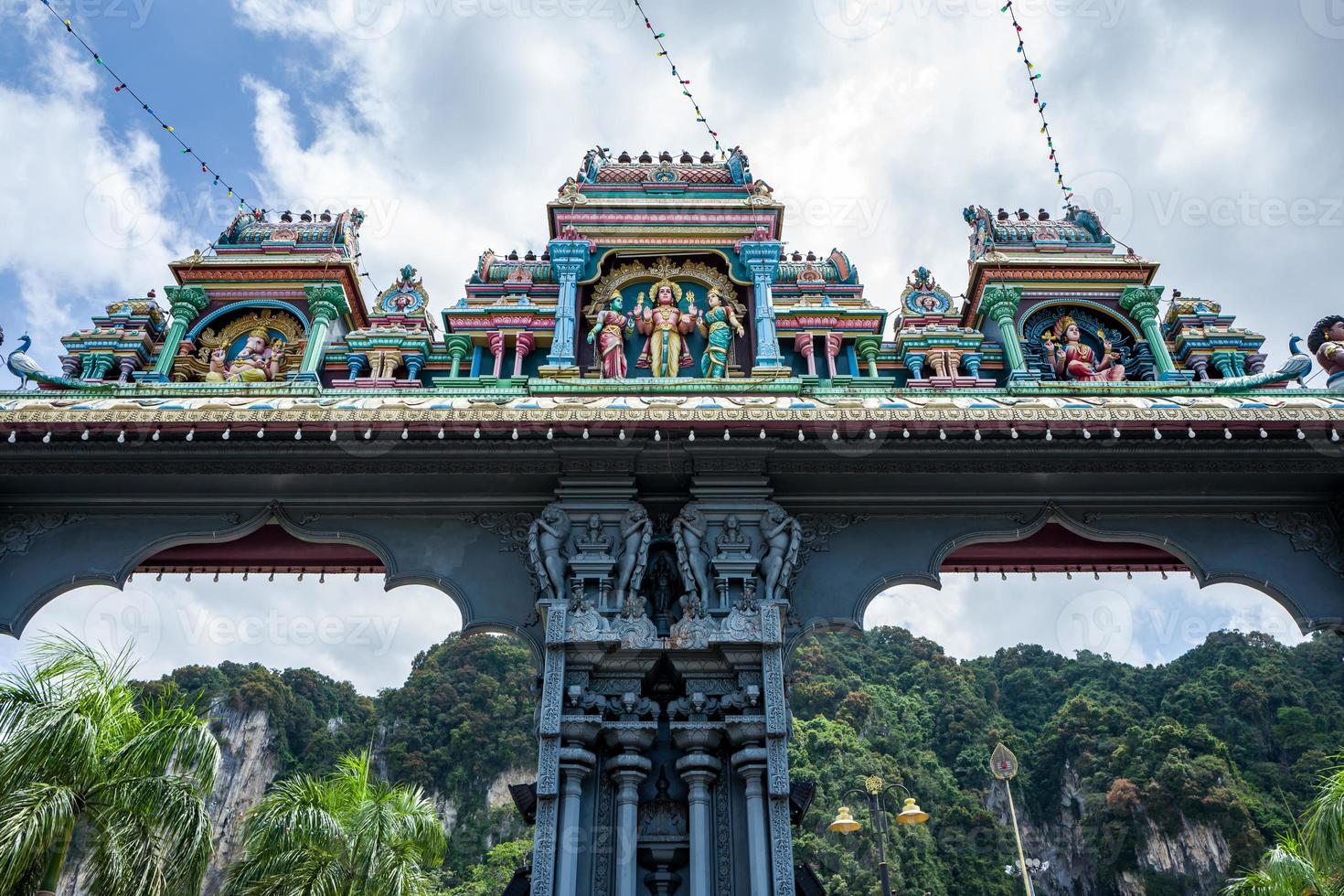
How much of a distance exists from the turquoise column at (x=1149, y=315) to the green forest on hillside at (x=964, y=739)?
30.7 metres

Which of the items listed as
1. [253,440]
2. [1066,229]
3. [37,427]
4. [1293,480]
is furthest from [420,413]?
[1066,229]

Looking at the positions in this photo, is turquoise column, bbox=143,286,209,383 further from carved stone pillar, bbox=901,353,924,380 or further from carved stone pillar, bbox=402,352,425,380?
carved stone pillar, bbox=901,353,924,380

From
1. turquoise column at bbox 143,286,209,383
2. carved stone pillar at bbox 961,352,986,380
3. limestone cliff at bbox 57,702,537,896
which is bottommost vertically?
carved stone pillar at bbox 961,352,986,380

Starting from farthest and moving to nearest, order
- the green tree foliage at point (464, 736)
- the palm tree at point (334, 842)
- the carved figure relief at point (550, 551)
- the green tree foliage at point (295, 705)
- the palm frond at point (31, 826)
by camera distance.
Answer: the green tree foliage at point (295, 705), the green tree foliage at point (464, 736), the palm tree at point (334, 842), the carved figure relief at point (550, 551), the palm frond at point (31, 826)

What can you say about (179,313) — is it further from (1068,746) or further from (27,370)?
(1068,746)

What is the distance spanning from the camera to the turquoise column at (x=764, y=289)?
11312 millimetres

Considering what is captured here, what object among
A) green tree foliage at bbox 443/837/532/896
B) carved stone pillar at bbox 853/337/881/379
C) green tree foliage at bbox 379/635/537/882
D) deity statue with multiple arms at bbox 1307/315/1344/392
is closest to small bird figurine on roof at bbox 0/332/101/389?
carved stone pillar at bbox 853/337/881/379

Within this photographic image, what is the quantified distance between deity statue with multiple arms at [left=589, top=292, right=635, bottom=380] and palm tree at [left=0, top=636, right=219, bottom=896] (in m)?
5.76

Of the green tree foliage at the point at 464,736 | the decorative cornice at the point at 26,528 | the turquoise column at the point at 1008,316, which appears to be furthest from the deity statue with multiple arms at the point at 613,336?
the green tree foliage at the point at 464,736

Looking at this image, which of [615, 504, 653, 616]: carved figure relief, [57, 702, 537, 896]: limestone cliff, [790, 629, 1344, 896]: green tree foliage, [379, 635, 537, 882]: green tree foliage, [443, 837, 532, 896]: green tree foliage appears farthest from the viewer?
[57, 702, 537, 896]: limestone cliff

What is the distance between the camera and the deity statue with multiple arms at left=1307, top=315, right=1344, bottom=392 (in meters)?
9.99

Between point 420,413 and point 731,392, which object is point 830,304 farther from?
point 420,413

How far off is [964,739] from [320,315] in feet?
148

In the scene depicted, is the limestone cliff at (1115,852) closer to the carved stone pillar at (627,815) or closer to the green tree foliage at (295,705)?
the green tree foliage at (295,705)
